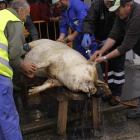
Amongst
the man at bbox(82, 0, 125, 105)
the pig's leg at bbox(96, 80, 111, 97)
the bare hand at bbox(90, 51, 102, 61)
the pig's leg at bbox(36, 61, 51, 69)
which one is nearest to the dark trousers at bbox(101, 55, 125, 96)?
the man at bbox(82, 0, 125, 105)

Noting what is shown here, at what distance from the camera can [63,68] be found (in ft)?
12.4

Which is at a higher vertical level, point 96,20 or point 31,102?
point 96,20

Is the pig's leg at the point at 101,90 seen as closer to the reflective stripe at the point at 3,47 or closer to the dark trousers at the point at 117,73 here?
the dark trousers at the point at 117,73

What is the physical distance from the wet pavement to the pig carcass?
70 cm

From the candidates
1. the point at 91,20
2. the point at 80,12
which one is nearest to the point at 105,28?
the point at 91,20

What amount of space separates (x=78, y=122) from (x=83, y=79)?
1.05 meters

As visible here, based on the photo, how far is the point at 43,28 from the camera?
7051 mm

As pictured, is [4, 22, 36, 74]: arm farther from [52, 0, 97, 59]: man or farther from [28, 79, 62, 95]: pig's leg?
[52, 0, 97, 59]: man

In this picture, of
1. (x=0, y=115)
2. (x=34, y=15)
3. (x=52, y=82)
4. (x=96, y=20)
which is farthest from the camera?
(x=34, y=15)

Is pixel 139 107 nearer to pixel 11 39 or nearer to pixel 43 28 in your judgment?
pixel 11 39

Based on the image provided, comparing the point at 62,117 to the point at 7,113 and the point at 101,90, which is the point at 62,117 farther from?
the point at 7,113

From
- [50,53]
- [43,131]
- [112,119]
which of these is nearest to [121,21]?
[50,53]

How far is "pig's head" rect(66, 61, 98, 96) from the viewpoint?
131 inches

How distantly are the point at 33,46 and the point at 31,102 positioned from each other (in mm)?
1158
